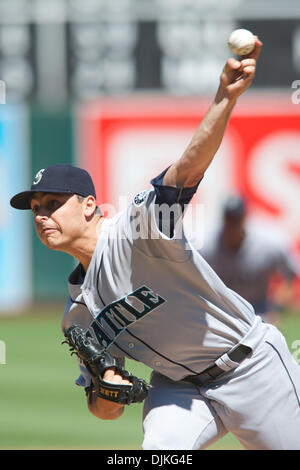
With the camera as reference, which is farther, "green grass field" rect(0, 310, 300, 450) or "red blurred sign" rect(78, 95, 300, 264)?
"red blurred sign" rect(78, 95, 300, 264)

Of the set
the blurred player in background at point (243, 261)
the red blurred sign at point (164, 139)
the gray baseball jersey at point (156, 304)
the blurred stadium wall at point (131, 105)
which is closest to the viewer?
the gray baseball jersey at point (156, 304)

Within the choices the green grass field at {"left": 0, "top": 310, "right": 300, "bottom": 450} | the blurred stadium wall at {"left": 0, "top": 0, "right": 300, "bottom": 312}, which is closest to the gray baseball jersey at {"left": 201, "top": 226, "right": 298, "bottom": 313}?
the green grass field at {"left": 0, "top": 310, "right": 300, "bottom": 450}

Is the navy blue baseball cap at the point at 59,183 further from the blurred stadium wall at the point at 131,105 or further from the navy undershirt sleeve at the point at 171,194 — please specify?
the blurred stadium wall at the point at 131,105

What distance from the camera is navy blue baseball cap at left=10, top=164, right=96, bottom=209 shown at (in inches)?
115

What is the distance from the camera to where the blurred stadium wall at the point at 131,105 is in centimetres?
966

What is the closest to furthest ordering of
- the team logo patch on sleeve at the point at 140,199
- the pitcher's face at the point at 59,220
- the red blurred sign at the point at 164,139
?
the team logo patch on sleeve at the point at 140,199
the pitcher's face at the point at 59,220
the red blurred sign at the point at 164,139

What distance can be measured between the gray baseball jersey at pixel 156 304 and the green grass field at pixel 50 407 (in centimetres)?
177

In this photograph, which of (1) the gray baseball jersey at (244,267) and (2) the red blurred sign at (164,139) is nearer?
(1) the gray baseball jersey at (244,267)

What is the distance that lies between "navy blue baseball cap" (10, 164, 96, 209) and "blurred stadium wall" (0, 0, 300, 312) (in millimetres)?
6677

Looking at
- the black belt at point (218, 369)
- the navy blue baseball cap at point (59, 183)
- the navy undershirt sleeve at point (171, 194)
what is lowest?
the black belt at point (218, 369)

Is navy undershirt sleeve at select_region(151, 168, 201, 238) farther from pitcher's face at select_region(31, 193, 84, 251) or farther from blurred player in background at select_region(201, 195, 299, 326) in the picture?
blurred player in background at select_region(201, 195, 299, 326)

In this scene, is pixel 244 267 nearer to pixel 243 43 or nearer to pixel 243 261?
pixel 243 261

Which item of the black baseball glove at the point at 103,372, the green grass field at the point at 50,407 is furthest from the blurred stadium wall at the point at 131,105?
the black baseball glove at the point at 103,372
